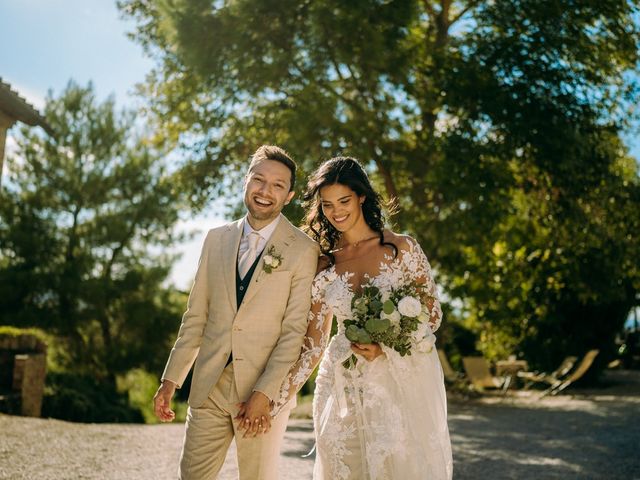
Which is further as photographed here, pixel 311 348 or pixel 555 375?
pixel 555 375

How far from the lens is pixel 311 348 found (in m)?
3.89

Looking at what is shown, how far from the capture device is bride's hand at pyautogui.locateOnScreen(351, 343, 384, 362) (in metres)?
3.83

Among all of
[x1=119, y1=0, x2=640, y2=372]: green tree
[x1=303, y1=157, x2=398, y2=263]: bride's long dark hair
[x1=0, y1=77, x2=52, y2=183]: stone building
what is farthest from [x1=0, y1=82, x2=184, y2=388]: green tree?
[x1=303, y1=157, x2=398, y2=263]: bride's long dark hair

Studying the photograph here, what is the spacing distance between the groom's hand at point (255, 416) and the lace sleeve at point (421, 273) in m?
1.13

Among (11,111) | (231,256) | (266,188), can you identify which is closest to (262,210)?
(266,188)

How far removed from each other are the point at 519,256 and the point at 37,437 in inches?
495

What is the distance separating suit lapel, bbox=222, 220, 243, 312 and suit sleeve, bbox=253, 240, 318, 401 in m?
0.30

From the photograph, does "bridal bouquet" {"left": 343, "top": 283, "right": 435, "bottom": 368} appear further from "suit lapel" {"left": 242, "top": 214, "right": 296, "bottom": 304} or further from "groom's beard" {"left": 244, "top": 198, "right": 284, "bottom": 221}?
"groom's beard" {"left": 244, "top": 198, "right": 284, "bottom": 221}

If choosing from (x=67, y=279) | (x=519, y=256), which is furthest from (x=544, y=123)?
(x=67, y=279)

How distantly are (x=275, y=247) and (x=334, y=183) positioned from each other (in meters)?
0.61

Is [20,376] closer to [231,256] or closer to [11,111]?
[11,111]

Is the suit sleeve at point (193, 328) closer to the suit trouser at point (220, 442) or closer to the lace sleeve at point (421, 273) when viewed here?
the suit trouser at point (220, 442)

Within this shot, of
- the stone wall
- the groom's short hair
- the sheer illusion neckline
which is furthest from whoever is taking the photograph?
the stone wall

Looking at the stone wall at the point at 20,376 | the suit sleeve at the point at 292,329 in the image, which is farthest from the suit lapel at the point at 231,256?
the stone wall at the point at 20,376
